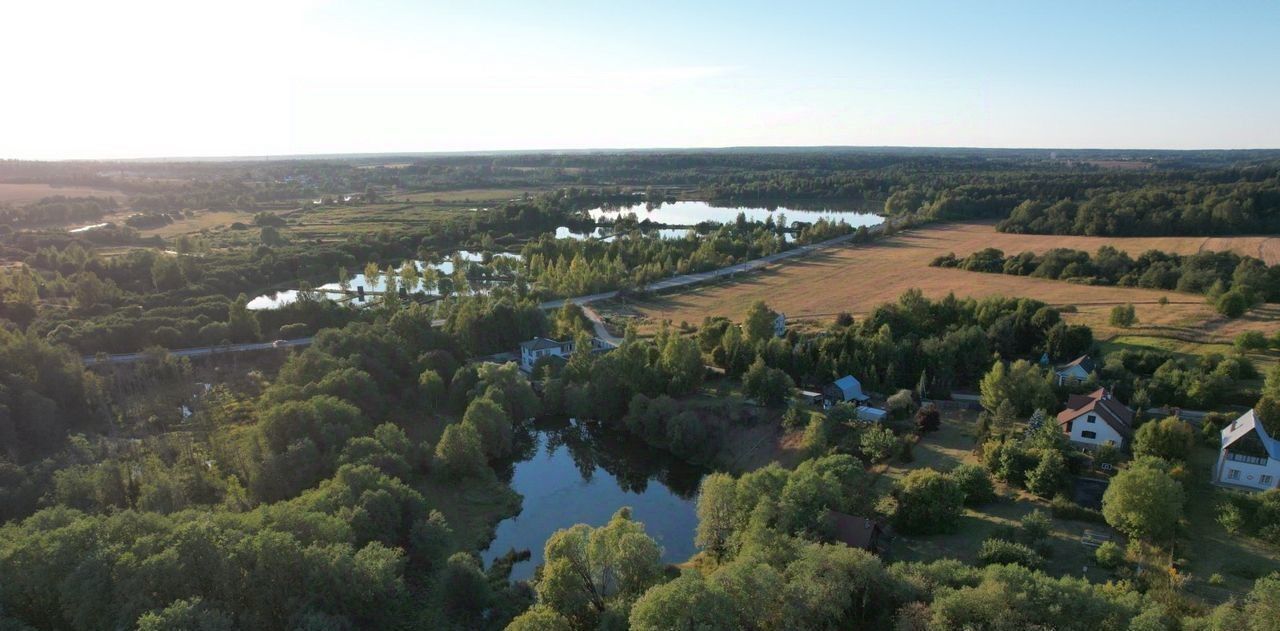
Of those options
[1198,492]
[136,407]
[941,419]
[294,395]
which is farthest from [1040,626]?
[136,407]

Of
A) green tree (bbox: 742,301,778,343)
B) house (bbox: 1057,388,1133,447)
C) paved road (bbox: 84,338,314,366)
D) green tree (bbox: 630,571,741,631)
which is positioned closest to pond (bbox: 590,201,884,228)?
green tree (bbox: 742,301,778,343)

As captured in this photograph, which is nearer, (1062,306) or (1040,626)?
(1040,626)

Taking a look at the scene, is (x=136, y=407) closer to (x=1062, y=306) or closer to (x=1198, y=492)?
(x=1198, y=492)

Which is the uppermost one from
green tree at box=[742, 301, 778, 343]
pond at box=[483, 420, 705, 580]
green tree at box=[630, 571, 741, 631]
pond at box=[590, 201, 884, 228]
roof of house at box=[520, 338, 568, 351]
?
pond at box=[590, 201, 884, 228]

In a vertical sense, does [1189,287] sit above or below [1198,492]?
above

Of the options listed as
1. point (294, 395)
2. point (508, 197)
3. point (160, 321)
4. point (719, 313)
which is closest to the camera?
point (294, 395)

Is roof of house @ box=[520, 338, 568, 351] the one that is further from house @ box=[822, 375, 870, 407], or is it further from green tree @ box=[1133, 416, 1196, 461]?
green tree @ box=[1133, 416, 1196, 461]

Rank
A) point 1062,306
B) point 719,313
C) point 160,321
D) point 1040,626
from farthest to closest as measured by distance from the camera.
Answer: point 719,313, point 1062,306, point 160,321, point 1040,626
